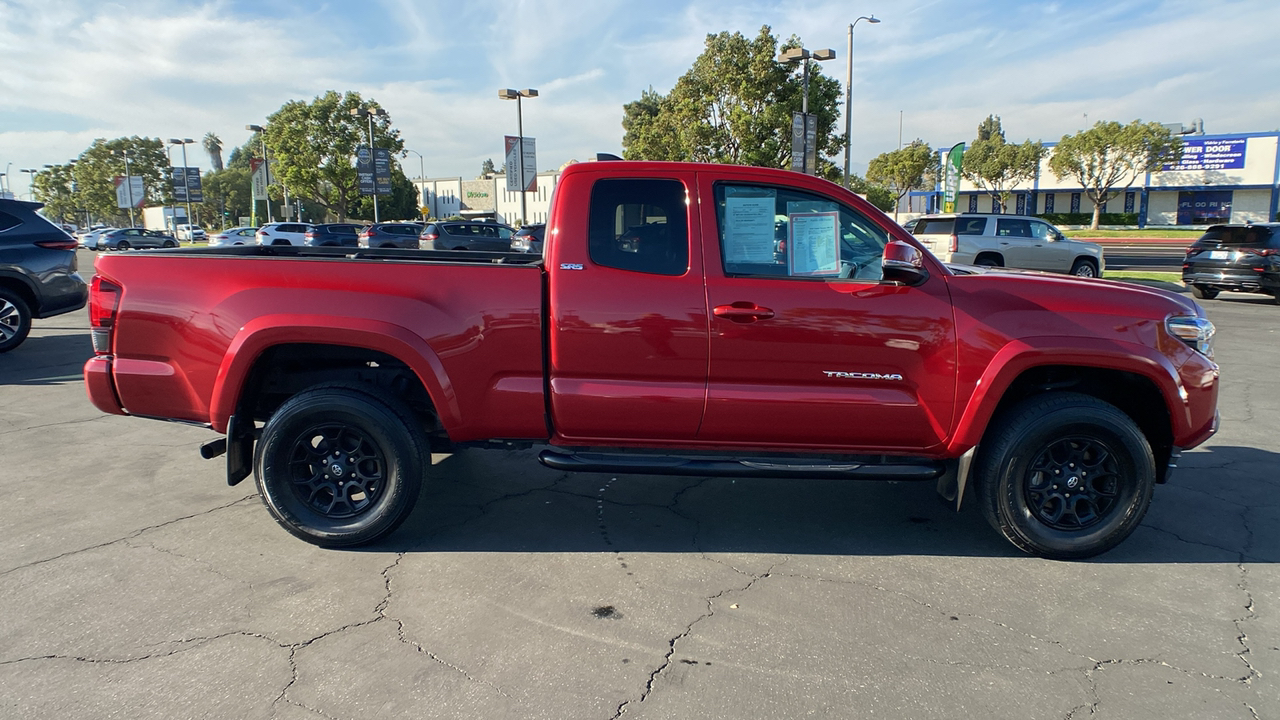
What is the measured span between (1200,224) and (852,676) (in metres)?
63.3

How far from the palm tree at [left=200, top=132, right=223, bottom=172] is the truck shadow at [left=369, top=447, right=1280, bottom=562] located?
6372 inches

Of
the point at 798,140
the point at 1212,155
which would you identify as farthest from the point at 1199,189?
the point at 798,140

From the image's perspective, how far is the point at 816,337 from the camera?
3.82m

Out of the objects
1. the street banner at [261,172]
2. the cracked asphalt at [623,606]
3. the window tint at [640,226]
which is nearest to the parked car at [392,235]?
the street banner at [261,172]

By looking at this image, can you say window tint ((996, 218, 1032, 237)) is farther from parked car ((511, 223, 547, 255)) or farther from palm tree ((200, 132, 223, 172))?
palm tree ((200, 132, 223, 172))

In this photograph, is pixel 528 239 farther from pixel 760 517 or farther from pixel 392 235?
pixel 760 517

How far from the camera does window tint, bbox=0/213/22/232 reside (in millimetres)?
9367

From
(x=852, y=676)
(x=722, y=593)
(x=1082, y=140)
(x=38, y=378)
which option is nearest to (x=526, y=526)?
(x=722, y=593)

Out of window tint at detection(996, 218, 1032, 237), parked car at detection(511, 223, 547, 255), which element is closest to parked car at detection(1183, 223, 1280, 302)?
window tint at detection(996, 218, 1032, 237)

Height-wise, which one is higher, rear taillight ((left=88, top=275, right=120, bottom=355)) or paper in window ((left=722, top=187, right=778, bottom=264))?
paper in window ((left=722, top=187, right=778, bottom=264))

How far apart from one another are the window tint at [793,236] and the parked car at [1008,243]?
15744mm

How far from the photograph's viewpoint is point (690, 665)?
10.1 ft

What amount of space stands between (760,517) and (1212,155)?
201 feet

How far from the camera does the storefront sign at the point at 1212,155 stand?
166ft
